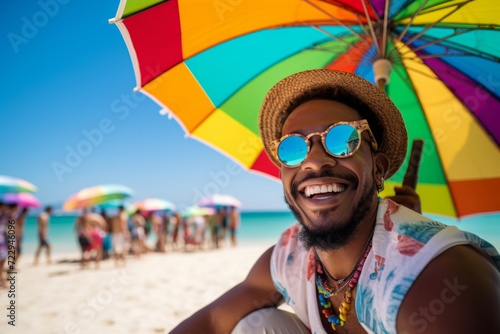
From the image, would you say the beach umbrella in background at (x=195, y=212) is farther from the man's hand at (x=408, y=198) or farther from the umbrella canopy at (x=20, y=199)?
the man's hand at (x=408, y=198)

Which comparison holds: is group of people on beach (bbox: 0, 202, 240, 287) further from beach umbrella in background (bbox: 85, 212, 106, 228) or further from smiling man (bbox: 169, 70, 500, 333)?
smiling man (bbox: 169, 70, 500, 333)

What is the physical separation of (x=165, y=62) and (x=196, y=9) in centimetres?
51

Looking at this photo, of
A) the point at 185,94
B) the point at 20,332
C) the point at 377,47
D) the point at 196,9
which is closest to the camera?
the point at 196,9

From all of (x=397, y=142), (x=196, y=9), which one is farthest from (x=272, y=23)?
(x=397, y=142)

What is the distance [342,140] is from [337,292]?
2.30 ft

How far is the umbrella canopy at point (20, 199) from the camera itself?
677 centimetres

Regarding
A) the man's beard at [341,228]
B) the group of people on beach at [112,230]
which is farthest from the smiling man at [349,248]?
the group of people on beach at [112,230]

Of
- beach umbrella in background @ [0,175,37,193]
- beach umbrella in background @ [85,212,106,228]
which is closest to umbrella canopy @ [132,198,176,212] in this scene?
beach umbrella in background @ [85,212,106,228]

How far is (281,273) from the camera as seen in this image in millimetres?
1657

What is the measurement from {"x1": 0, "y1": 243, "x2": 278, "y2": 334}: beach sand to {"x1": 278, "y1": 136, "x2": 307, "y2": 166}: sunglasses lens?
297 cm

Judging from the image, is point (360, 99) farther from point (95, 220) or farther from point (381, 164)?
point (95, 220)

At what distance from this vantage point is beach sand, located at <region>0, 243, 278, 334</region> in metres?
3.88

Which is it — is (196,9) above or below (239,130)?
above

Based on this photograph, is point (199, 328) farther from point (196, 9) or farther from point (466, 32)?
point (466, 32)
